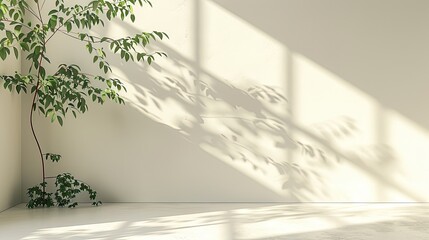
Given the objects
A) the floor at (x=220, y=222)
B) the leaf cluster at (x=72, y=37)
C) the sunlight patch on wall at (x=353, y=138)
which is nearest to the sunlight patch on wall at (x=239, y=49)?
the sunlight patch on wall at (x=353, y=138)

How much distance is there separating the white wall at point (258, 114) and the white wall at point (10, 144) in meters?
0.12

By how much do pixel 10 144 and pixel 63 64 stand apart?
0.72 metres

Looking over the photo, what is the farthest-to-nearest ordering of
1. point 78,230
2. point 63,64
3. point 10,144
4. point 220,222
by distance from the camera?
point 63,64 → point 10,144 → point 220,222 → point 78,230

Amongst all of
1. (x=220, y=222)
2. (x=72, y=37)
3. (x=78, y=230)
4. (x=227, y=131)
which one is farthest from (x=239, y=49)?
(x=78, y=230)

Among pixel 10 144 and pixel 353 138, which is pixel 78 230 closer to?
pixel 10 144

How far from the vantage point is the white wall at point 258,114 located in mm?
5227

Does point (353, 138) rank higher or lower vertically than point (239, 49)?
lower

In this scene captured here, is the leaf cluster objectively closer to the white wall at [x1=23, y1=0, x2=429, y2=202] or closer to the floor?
the white wall at [x1=23, y1=0, x2=429, y2=202]

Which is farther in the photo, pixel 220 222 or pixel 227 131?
pixel 227 131

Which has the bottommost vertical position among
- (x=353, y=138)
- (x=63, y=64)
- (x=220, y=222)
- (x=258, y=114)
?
(x=220, y=222)

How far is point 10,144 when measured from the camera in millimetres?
5012

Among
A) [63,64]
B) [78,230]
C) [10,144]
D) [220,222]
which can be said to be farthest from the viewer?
[63,64]

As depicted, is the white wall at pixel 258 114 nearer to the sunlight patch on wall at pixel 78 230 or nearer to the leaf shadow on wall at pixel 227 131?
the leaf shadow on wall at pixel 227 131

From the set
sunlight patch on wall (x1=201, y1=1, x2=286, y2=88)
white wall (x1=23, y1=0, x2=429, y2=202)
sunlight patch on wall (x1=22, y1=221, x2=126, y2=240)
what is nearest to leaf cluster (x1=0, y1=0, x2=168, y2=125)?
white wall (x1=23, y1=0, x2=429, y2=202)
